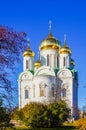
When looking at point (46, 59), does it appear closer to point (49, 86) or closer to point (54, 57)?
point (54, 57)

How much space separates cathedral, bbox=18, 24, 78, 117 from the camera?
54250 mm

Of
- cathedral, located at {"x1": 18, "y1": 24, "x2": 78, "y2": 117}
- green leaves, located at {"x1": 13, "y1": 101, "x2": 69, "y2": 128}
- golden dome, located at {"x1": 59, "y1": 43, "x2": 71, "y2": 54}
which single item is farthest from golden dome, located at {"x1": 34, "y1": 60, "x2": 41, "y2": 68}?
green leaves, located at {"x1": 13, "y1": 101, "x2": 69, "y2": 128}

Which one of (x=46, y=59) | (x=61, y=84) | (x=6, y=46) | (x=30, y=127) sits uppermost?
(x=46, y=59)

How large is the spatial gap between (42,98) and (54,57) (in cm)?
836

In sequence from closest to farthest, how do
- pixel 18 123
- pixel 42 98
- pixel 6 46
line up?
pixel 6 46, pixel 18 123, pixel 42 98

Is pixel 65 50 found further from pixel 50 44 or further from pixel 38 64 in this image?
pixel 38 64

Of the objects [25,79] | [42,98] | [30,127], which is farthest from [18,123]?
[25,79]

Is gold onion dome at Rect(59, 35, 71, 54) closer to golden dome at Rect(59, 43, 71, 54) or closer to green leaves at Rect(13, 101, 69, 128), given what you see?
golden dome at Rect(59, 43, 71, 54)

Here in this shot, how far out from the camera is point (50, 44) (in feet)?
194

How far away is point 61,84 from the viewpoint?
55.7 metres

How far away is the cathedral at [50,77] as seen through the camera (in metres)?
54.2

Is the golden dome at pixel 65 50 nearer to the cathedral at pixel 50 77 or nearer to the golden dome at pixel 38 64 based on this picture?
the cathedral at pixel 50 77

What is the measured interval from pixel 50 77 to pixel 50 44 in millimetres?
6363

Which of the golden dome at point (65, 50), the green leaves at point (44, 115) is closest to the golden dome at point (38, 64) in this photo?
the golden dome at point (65, 50)
